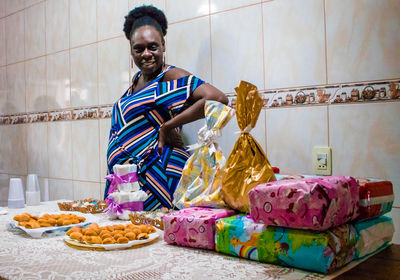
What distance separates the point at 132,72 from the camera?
1.99m

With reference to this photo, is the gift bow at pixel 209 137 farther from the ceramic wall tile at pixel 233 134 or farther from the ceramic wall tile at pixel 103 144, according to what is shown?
the ceramic wall tile at pixel 103 144

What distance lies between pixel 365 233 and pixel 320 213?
0.18m

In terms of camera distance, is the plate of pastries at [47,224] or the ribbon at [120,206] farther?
the ribbon at [120,206]

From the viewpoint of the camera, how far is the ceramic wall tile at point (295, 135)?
1.33 metres

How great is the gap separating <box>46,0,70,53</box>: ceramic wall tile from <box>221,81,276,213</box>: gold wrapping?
5.93 ft

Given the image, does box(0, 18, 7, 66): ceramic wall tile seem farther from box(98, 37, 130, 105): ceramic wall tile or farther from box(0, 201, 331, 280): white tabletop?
box(0, 201, 331, 280): white tabletop

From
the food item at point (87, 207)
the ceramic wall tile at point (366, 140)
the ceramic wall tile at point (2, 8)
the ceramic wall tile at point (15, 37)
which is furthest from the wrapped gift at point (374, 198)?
the ceramic wall tile at point (2, 8)

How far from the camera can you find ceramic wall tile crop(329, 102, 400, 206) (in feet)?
3.86

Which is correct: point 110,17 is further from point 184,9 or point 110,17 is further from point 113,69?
point 184,9

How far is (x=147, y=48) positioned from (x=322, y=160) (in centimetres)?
74

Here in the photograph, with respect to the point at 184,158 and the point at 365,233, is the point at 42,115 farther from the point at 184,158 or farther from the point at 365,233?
the point at 365,233

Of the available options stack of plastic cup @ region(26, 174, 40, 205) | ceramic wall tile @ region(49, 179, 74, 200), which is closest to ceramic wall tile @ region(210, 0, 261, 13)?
stack of plastic cup @ region(26, 174, 40, 205)

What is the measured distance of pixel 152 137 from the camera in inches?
56.5

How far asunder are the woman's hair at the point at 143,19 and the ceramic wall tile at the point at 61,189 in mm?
1157
